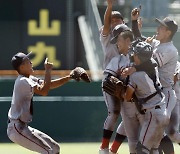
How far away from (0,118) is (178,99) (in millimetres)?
4270

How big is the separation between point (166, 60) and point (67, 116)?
440cm

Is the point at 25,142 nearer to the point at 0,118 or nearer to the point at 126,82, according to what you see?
the point at 126,82

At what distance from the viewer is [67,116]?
42.0 feet

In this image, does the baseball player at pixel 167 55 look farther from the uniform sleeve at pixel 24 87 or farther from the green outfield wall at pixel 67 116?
the green outfield wall at pixel 67 116

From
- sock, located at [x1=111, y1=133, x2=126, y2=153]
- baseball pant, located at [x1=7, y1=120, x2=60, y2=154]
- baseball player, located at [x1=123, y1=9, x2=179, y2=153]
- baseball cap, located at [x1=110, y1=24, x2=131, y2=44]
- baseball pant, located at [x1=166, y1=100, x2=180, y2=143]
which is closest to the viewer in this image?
baseball pant, located at [x1=7, y1=120, x2=60, y2=154]

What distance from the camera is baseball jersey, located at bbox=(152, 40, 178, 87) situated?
8.61 m

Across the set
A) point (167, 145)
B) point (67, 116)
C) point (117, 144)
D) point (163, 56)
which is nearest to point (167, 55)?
point (163, 56)

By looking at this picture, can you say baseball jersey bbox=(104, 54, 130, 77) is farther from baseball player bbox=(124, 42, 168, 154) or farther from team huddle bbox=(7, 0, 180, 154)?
baseball player bbox=(124, 42, 168, 154)

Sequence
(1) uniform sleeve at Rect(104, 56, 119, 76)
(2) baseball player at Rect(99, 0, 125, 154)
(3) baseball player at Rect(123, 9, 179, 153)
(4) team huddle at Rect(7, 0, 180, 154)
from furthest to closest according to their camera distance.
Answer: (2) baseball player at Rect(99, 0, 125, 154)
(3) baseball player at Rect(123, 9, 179, 153)
(1) uniform sleeve at Rect(104, 56, 119, 76)
(4) team huddle at Rect(7, 0, 180, 154)

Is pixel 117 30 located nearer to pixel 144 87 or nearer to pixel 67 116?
pixel 144 87

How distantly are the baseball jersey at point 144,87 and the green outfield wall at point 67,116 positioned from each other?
16.4ft

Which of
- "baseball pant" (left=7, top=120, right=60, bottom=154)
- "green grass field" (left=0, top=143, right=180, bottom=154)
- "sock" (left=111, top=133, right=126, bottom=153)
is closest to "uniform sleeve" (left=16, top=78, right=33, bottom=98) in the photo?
"baseball pant" (left=7, top=120, right=60, bottom=154)

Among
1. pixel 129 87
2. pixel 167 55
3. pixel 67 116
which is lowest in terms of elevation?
pixel 67 116

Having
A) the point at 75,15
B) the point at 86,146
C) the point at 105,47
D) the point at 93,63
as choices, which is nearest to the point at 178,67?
the point at 105,47
